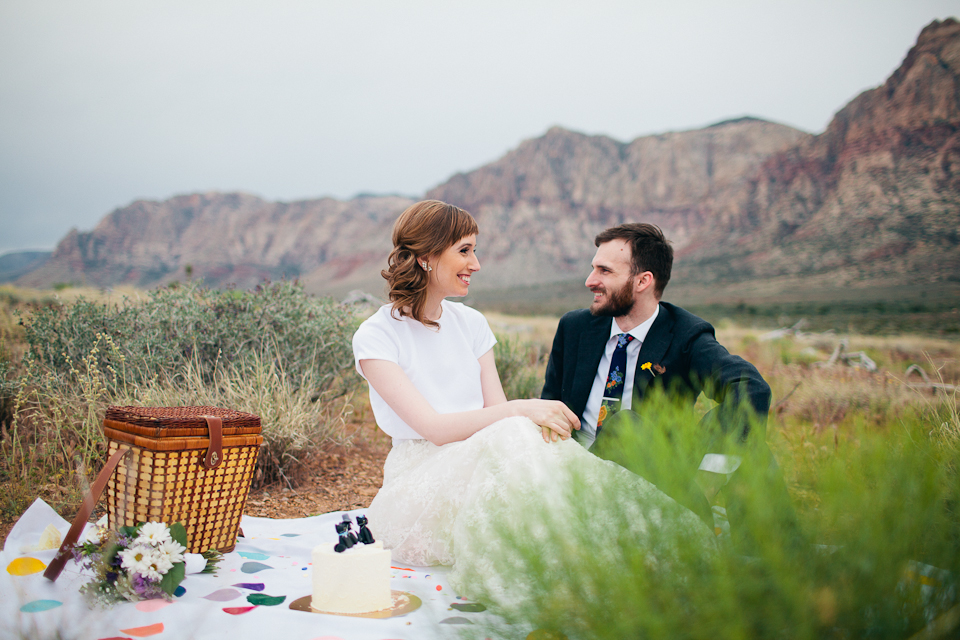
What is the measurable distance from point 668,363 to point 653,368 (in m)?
0.08

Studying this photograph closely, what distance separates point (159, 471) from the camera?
223 cm

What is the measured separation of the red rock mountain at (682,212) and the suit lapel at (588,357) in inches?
928

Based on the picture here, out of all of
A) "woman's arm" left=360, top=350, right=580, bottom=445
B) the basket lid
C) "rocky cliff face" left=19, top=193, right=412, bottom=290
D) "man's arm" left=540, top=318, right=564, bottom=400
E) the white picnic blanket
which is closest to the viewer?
the white picnic blanket

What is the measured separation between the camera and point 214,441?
93.9 inches

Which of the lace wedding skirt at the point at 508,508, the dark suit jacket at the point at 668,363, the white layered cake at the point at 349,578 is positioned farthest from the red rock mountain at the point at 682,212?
the white layered cake at the point at 349,578

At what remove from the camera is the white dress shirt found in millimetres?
2896

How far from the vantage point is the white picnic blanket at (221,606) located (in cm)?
167

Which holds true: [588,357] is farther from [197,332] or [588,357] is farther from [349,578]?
[197,332]

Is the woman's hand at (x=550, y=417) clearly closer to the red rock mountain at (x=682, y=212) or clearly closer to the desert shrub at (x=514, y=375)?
the desert shrub at (x=514, y=375)

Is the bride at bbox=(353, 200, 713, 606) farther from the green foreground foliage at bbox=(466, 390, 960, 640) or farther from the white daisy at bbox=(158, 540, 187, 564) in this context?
the white daisy at bbox=(158, 540, 187, 564)

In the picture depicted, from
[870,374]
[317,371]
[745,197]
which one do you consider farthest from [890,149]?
[317,371]

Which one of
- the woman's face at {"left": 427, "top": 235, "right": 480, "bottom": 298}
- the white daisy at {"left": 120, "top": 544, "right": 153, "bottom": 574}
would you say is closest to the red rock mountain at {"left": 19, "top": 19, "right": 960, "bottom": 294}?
the woman's face at {"left": 427, "top": 235, "right": 480, "bottom": 298}

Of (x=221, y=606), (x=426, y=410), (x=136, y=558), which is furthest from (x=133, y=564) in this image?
(x=426, y=410)

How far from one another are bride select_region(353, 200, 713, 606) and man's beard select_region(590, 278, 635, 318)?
2.09 feet
